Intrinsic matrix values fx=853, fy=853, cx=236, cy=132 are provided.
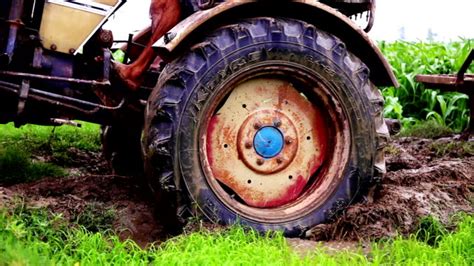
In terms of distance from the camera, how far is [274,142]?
4.87 meters

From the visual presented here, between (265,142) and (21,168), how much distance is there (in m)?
2.28

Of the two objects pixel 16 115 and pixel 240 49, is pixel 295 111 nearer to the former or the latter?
pixel 240 49

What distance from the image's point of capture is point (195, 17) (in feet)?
15.4

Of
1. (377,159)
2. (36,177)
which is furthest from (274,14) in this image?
(36,177)

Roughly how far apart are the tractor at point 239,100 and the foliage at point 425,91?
484 cm

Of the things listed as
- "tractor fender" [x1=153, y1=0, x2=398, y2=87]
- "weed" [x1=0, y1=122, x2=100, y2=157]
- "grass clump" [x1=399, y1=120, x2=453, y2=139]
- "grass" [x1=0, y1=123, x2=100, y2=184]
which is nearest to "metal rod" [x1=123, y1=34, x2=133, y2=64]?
"tractor fender" [x1=153, y1=0, x2=398, y2=87]

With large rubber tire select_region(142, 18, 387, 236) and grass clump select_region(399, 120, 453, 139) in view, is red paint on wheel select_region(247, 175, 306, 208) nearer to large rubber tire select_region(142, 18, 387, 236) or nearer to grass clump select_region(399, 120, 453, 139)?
large rubber tire select_region(142, 18, 387, 236)

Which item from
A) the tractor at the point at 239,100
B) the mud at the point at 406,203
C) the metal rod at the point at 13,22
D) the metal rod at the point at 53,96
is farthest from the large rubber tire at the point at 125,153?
the mud at the point at 406,203

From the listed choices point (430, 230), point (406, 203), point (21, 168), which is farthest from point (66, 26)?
point (430, 230)

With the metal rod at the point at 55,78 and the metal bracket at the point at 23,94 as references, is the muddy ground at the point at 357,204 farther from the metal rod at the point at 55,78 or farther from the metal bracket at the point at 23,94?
the metal rod at the point at 55,78

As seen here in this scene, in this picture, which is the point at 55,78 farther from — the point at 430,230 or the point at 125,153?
the point at 430,230

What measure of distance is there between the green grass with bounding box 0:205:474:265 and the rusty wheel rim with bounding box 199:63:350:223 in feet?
1.13

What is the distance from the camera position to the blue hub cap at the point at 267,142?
191 inches

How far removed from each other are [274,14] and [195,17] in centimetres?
53
